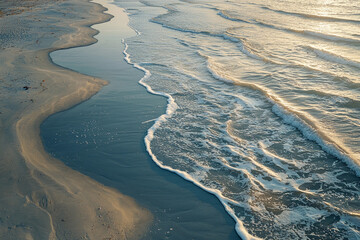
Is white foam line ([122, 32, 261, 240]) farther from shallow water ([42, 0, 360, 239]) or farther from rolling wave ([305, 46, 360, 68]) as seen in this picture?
rolling wave ([305, 46, 360, 68])

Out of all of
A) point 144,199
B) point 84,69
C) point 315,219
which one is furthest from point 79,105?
point 315,219

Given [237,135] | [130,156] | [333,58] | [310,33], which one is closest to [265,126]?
[237,135]

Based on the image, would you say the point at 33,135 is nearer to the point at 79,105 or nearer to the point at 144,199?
the point at 79,105

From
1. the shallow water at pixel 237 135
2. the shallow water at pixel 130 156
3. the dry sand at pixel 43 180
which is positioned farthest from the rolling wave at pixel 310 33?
the dry sand at pixel 43 180

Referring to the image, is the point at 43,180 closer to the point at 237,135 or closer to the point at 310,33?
the point at 237,135

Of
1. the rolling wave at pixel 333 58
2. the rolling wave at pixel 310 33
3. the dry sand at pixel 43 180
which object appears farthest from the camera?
the rolling wave at pixel 310 33

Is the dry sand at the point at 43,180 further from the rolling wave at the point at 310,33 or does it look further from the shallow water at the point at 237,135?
the rolling wave at the point at 310,33
